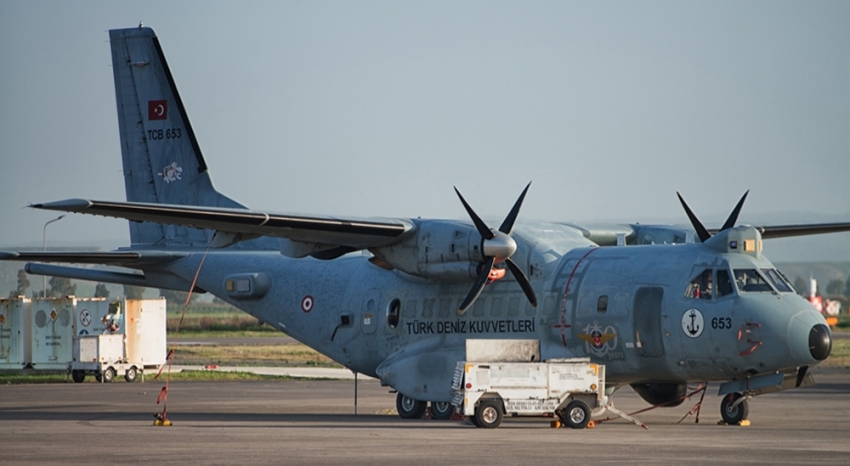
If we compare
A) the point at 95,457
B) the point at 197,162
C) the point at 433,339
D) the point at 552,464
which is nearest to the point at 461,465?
the point at 552,464

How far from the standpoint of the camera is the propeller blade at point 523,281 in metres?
21.0

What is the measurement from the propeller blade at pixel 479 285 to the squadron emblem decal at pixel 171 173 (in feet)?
32.5

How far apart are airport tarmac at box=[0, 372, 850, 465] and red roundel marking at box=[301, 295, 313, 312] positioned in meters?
2.28

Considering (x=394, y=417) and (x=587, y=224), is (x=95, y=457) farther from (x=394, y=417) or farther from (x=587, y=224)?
(x=587, y=224)

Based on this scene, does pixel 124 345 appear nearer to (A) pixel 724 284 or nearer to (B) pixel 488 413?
(B) pixel 488 413

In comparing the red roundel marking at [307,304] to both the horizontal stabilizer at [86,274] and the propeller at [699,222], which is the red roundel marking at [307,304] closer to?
the horizontal stabilizer at [86,274]

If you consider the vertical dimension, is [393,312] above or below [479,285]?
below

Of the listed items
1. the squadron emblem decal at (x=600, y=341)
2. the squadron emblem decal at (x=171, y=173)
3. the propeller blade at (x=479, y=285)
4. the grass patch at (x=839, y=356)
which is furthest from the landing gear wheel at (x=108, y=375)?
the grass patch at (x=839, y=356)

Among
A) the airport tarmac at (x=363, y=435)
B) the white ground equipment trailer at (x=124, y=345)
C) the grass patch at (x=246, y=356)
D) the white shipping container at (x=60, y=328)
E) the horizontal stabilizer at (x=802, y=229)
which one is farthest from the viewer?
the grass patch at (x=246, y=356)

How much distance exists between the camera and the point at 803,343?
60.7 feet

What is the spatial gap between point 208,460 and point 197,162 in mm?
15494

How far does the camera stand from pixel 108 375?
3641 cm

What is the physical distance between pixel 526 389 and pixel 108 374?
2151 cm

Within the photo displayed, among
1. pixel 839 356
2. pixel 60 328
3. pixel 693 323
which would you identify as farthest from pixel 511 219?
pixel 839 356
